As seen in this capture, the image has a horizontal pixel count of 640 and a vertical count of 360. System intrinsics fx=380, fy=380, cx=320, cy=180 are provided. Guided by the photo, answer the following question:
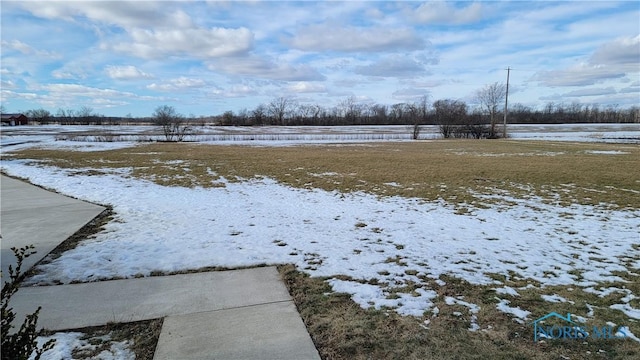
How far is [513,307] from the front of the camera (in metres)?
3.74

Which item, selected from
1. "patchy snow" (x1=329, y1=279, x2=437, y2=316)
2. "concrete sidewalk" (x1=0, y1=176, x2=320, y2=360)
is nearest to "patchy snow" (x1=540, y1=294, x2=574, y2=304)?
"patchy snow" (x1=329, y1=279, x2=437, y2=316)

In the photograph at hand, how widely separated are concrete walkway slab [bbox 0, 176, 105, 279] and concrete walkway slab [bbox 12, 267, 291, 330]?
1079mm

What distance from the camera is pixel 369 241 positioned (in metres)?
5.89

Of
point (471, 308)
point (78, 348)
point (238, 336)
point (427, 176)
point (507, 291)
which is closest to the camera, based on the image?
point (78, 348)

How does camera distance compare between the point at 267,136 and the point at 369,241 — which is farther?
the point at 267,136

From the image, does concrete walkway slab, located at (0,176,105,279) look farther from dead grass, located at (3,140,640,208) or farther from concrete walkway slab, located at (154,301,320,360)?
dead grass, located at (3,140,640,208)

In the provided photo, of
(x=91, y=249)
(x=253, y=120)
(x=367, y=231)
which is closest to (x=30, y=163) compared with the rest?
(x=91, y=249)

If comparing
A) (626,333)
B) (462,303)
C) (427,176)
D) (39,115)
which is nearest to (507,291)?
(462,303)

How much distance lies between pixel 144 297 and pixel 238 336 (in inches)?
53.7

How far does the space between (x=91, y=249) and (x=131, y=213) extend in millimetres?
2287

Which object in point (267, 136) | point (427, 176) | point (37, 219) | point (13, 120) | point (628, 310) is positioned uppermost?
point (13, 120)

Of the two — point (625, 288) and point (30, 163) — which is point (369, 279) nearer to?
point (625, 288)

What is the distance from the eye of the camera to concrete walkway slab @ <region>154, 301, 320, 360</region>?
2.92m

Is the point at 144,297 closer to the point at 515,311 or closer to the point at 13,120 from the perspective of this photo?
the point at 515,311
